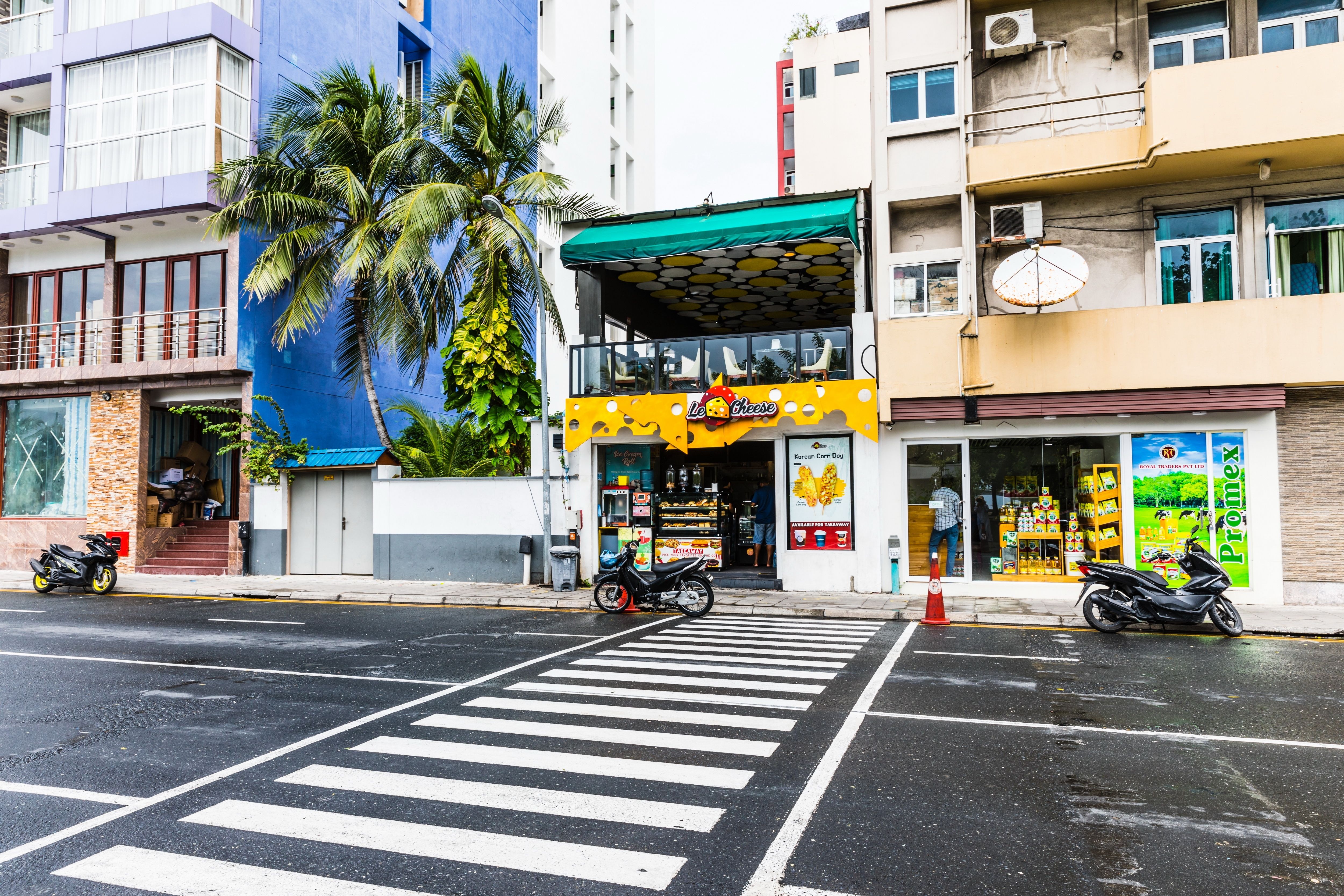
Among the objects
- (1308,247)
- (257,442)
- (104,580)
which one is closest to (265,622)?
(104,580)

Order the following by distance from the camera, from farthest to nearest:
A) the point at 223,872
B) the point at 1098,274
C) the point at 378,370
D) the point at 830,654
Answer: the point at 378,370
the point at 1098,274
the point at 830,654
the point at 223,872

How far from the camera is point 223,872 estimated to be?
Answer: 3.97 meters

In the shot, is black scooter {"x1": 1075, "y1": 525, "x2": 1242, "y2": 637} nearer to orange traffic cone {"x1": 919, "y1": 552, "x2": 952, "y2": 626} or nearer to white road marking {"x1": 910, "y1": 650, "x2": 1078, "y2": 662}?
orange traffic cone {"x1": 919, "y1": 552, "x2": 952, "y2": 626}

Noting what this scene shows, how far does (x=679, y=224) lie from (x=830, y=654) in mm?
9875

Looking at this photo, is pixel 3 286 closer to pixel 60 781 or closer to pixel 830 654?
pixel 60 781

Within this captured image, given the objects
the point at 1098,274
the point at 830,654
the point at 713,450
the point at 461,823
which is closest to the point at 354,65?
the point at 713,450

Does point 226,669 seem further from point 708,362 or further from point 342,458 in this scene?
point 342,458

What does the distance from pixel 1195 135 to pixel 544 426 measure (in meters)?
12.5

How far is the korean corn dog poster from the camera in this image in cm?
1570

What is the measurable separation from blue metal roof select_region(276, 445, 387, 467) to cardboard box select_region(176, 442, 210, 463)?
4.75 m

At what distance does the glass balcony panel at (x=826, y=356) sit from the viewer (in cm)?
1569

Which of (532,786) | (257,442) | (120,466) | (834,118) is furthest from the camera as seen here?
(834,118)

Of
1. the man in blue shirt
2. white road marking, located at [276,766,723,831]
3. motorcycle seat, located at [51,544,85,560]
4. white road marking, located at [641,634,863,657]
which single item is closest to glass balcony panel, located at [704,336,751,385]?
the man in blue shirt

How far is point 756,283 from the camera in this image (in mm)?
19000
